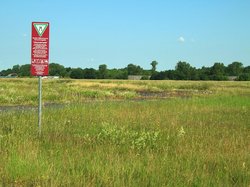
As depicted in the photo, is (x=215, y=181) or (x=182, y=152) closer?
(x=215, y=181)

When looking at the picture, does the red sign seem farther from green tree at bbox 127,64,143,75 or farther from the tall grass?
green tree at bbox 127,64,143,75

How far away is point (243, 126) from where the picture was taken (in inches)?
572

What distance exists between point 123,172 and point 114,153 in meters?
1.73

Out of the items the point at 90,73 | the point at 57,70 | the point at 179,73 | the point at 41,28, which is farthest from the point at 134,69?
the point at 41,28

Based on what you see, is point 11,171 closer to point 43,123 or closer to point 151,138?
point 151,138

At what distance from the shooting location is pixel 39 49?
36.0 feet

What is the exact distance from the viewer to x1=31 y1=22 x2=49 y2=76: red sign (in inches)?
432

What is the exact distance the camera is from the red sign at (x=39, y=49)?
432 inches

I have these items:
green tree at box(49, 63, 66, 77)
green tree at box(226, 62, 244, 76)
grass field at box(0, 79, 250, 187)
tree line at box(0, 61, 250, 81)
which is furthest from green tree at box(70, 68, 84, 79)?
grass field at box(0, 79, 250, 187)

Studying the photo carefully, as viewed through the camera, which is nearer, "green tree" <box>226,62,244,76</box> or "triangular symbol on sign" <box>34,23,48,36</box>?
"triangular symbol on sign" <box>34,23,48,36</box>

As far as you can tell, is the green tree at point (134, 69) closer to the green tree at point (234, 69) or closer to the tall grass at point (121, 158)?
the green tree at point (234, 69)

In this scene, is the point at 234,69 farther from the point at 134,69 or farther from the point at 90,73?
the point at 90,73

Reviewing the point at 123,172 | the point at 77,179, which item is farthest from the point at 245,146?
the point at 77,179

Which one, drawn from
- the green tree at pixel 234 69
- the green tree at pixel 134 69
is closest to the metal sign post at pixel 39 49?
the green tree at pixel 234 69
